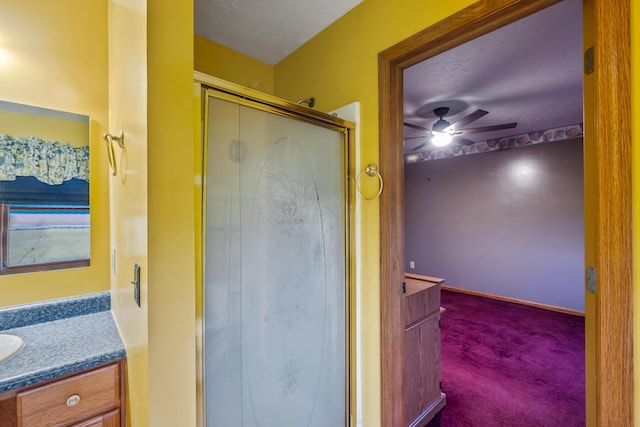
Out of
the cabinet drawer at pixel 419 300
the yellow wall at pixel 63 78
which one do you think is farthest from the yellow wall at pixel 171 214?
the cabinet drawer at pixel 419 300

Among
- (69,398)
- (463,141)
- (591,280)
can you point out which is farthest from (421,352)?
(463,141)

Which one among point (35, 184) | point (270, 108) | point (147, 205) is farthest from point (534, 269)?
point (35, 184)

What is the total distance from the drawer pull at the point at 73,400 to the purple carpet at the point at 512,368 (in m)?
1.98

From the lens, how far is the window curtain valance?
4.10ft

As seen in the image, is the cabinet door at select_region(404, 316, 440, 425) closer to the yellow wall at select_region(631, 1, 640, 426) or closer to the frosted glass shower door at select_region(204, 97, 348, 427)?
the frosted glass shower door at select_region(204, 97, 348, 427)

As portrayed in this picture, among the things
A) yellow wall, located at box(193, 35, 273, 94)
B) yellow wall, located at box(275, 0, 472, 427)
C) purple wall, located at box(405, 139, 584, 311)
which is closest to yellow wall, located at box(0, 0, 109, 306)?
yellow wall, located at box(193, 35, 273, 94)

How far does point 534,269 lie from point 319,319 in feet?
13.8

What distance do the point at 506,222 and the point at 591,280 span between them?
406 centimetres

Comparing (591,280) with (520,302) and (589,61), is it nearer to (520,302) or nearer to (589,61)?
(589,61)

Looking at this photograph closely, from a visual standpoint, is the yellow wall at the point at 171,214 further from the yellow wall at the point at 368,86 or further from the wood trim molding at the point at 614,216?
the wood trim molding at the point at 614,216

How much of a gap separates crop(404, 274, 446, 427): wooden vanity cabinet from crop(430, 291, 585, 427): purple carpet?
0.19m

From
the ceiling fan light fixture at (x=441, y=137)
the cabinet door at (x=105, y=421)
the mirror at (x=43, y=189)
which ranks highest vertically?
the ceiling fan light fixture at (x=441, y=137)

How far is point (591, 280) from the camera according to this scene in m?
0.88

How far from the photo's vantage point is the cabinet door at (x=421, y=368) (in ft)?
5.40
